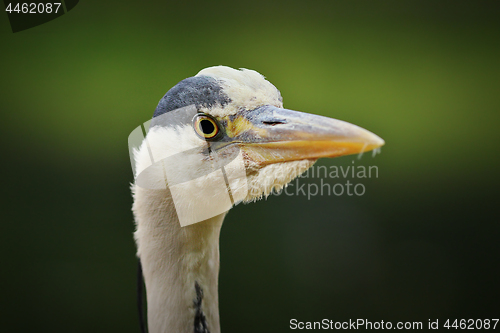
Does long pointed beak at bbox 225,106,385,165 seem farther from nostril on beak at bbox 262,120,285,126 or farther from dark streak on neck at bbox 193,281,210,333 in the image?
dark streak on neck at bbox 193,281,210,333

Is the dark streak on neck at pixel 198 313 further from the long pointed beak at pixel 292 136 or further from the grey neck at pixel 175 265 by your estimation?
the long pointed beak at pixel 292 136

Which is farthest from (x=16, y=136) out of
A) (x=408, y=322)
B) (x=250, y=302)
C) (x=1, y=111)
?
(x=408, y=322)

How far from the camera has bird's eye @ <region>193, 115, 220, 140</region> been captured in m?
1.00

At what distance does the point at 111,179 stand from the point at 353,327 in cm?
182

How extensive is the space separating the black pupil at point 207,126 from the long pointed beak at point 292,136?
4cm

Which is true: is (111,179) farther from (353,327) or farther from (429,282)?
(429,282)

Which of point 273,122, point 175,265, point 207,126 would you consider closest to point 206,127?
point 207,126

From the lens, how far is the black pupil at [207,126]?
3.30ft

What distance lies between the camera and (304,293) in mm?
2619

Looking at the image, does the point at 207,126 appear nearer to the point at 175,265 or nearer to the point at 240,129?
the point at 240,129

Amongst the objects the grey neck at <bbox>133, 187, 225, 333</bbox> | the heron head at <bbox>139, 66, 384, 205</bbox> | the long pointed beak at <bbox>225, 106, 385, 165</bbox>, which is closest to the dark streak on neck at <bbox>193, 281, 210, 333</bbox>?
the grey neck at <bbox>133, 187, 225, 333</bbox>

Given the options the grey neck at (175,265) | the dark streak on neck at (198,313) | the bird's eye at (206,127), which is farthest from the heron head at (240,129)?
the dark streak on neck at (198,313)

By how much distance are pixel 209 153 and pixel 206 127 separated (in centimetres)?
7

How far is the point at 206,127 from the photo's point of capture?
1.01 meters
